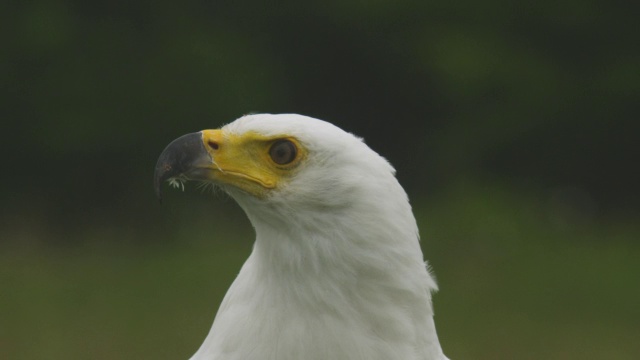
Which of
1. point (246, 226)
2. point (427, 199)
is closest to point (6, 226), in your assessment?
point (246, 226)

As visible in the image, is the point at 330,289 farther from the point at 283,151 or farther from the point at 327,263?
the point at 283,151

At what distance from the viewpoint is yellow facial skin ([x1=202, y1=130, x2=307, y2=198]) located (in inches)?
182

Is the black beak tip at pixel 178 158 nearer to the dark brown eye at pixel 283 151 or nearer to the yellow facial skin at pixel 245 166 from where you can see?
the yellow facial skin at pixel 245 166

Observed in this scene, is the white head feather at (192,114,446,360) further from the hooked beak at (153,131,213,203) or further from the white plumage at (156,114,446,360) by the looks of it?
the hooked beak at (153,131,213,203)

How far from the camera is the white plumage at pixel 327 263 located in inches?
180

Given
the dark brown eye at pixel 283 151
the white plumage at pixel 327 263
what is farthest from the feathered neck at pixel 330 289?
the dark brown eye at pixel 283 151

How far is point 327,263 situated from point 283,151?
410mm

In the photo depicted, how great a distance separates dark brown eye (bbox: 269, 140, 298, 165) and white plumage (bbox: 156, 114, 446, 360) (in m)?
0.03

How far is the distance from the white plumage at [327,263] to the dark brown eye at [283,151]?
27 mm

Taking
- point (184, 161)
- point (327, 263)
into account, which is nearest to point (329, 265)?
point (327, 263)

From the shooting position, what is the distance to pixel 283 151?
458 centimetres

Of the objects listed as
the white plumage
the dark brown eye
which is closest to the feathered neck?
the white plumage

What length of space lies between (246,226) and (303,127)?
27.4 ft

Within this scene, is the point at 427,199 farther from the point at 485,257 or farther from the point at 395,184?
the point at 395,184
